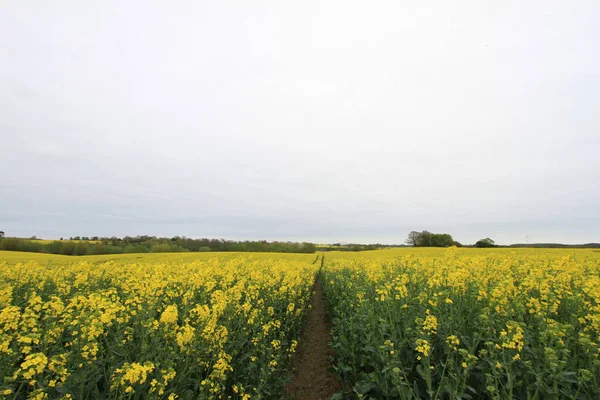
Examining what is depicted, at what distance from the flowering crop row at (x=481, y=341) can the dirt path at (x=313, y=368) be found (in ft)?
3.27

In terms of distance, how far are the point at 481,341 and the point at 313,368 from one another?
14.2ft

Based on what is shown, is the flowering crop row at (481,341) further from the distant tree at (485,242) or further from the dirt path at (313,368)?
the distant tree at (485,242)

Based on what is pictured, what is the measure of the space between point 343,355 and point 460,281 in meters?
2.75

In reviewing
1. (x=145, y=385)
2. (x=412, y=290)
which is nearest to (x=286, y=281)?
(x=412, y=290)

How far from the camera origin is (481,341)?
4.42 m

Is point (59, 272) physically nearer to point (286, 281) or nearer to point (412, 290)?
point (286, 281)

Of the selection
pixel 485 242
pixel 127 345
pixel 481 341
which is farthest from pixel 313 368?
pixel 485 242

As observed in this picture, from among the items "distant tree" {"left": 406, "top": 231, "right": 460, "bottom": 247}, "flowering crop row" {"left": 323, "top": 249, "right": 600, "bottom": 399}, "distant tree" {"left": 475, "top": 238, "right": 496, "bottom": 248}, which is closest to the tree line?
"distant tree" {"left": 406, "top": 231, "right": 460, "bottom": 247}

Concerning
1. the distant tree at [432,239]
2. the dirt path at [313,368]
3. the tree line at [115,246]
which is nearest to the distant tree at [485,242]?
the distant tree at [432,239]

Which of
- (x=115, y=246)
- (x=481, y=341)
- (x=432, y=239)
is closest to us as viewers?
(x=481, y=341)

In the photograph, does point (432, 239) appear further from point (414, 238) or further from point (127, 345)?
point (127, 345)

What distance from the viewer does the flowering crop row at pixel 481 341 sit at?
2789mm

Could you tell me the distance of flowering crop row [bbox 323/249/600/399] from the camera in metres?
2.79

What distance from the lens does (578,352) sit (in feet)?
11.6
